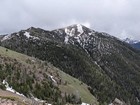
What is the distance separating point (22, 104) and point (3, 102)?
4.36m

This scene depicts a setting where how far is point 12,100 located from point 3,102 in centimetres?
316

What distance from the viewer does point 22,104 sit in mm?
86375

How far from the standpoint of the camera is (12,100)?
290 ft

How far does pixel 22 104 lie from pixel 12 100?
336 centimetres

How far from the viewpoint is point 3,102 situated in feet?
281
